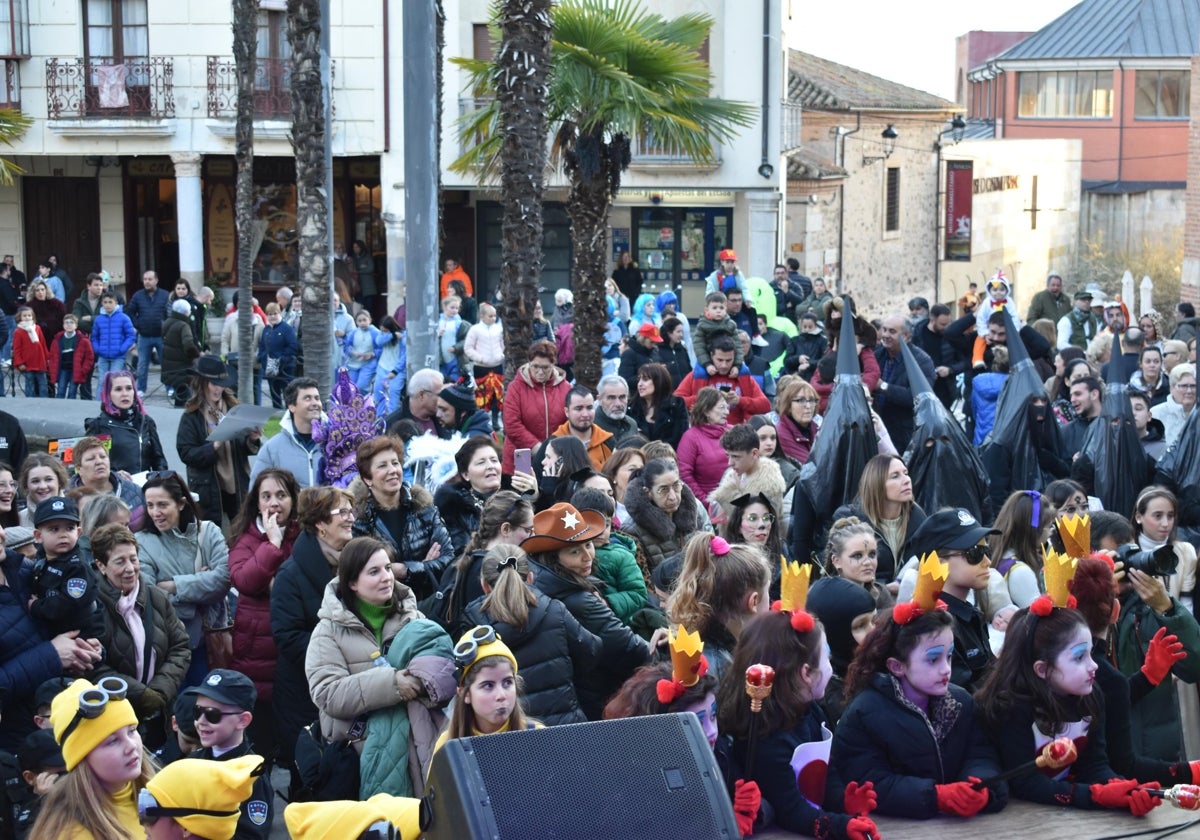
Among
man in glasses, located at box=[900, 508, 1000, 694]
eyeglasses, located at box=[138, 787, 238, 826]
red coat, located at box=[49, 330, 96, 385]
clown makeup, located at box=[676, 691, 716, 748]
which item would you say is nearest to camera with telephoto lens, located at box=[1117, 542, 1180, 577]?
man in glasses, located at box=[900, 508, 1000, 694]

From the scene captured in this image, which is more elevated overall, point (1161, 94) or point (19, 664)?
point (1161, 94)

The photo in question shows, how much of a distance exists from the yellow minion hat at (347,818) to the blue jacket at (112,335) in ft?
54.0

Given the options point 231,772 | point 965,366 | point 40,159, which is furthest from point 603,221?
point 40,159

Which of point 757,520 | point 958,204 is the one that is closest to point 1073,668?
point 757,520

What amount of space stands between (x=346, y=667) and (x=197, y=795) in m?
1.76

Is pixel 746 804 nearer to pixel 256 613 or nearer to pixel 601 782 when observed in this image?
pixel 601 782

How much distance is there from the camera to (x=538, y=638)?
5.65 meters

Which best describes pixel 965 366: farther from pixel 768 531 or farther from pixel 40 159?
pixel 40 159

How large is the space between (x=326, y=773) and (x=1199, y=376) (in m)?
6.85

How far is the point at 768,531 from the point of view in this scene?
7.72 metres

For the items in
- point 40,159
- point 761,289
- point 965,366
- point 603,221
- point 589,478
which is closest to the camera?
point 589,478

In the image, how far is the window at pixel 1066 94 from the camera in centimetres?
5969

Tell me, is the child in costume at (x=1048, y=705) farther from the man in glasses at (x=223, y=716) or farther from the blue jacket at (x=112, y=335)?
the blue jacket at (x=112, y=335)

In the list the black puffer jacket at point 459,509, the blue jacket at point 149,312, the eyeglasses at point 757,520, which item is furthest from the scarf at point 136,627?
the blue jacket at point 149,312
